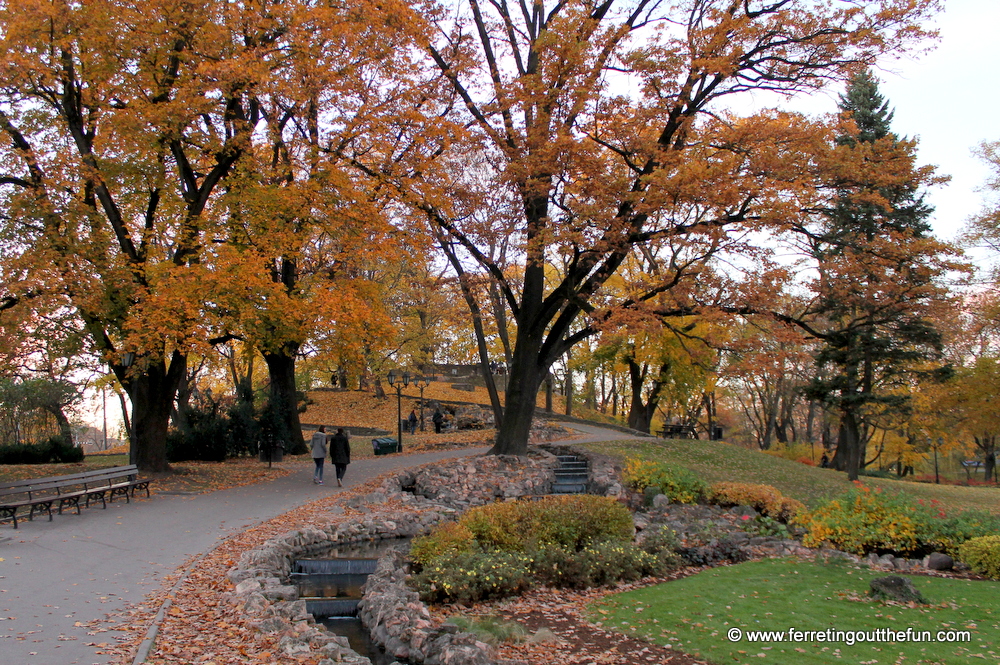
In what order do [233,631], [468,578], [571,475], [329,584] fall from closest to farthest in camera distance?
[233,631] → [468,578] → [329,584] → [571,475]

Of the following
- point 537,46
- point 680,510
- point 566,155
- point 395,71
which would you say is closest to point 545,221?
point 566,155

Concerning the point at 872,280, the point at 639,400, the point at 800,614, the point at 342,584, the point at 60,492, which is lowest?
the point at 342,584

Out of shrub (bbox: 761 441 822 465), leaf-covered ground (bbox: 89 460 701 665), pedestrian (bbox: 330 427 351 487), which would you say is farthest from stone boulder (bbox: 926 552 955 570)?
shrub (bbox: 761 441 822 465)

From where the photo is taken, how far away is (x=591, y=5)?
56.2 ft

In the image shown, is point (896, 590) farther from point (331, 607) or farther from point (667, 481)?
point (667, 481)

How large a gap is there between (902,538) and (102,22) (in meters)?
17.6

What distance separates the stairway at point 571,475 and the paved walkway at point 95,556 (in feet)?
19.7

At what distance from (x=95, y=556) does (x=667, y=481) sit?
1146 cm

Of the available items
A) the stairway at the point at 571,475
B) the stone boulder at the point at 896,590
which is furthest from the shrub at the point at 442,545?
the stairway at the point at 571,475

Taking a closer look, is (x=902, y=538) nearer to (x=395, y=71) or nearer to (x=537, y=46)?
(x=537, y=46)

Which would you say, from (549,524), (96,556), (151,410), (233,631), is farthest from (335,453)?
(233,631)

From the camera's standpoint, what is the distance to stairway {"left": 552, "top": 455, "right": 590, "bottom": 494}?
58.3 feet

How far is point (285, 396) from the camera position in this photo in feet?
75.2

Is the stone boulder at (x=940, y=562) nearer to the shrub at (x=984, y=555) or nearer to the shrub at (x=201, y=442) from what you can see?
the shrub at (x=984, y=555)
